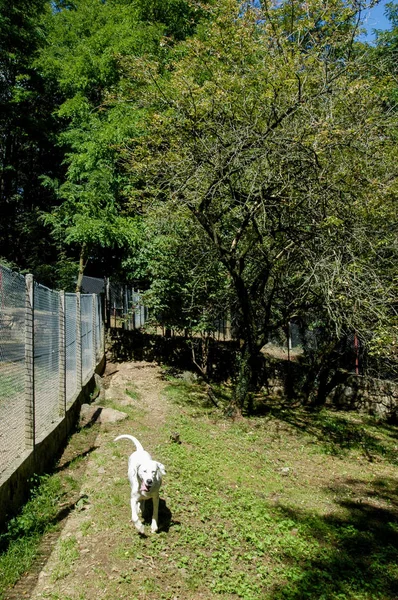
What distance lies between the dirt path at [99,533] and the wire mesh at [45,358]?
72 centimetres

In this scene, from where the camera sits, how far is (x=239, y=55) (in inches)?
344

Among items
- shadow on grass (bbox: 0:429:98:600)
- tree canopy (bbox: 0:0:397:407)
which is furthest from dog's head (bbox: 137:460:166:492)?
tree canopy (bbox: 0:0:397:407)

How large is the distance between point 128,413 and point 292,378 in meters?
5.67

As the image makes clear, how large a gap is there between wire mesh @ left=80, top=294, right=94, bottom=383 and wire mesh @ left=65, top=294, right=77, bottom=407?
38.0 inches

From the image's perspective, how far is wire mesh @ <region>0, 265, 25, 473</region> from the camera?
4.26 m

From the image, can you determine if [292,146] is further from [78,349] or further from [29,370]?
[29,370]

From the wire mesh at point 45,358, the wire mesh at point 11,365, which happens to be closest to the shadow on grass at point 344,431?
the wire mesh at point 45,358

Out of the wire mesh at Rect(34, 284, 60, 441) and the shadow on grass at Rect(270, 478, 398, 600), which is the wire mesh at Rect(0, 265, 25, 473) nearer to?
the wire mesh at Rect(34, 284, 60, 441)

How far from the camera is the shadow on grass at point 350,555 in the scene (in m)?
3.99

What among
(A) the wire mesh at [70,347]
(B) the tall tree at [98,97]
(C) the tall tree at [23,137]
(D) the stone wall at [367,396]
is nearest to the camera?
(A) the wire mesh at [70,347]

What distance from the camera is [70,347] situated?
7.89 metres

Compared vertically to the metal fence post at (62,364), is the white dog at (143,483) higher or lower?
lower

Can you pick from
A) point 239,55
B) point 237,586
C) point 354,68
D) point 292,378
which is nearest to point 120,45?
point 239,55

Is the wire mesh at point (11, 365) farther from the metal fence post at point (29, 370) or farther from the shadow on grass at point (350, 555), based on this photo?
the shadow on grass at point (350, 555)
